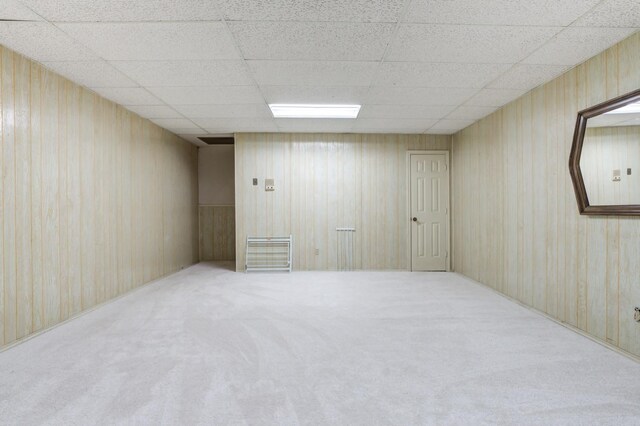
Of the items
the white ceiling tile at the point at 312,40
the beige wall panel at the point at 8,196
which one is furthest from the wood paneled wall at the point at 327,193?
the beige wall panel at the point at 8,196

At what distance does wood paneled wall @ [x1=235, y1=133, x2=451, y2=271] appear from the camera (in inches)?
226

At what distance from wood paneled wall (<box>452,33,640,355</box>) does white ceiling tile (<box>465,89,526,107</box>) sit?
0.38 feet

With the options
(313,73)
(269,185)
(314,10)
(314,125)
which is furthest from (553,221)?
(269,185)

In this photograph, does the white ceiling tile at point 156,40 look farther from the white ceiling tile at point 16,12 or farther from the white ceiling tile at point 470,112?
the white ceiling tile at point 470,112

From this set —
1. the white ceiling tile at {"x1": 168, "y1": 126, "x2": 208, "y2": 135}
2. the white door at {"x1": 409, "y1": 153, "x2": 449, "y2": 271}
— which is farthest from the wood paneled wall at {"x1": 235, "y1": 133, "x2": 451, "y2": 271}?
the white ceiling tile at {"x1": 168, "y1": 126, "x2": 208, "y2": 135}

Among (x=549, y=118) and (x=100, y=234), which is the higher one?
(x=549, y=118)

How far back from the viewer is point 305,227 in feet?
18.9

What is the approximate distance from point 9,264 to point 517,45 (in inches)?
172

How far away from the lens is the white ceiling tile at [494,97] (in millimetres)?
3512

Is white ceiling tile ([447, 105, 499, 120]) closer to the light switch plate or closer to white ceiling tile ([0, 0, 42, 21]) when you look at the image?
the light switch plate

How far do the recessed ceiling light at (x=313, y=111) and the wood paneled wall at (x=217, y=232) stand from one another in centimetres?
328

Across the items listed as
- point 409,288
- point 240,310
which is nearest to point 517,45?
point 409,288

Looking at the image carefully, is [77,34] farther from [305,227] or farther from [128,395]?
[305,227]

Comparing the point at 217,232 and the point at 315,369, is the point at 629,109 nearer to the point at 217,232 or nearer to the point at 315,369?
the point at 315,369
